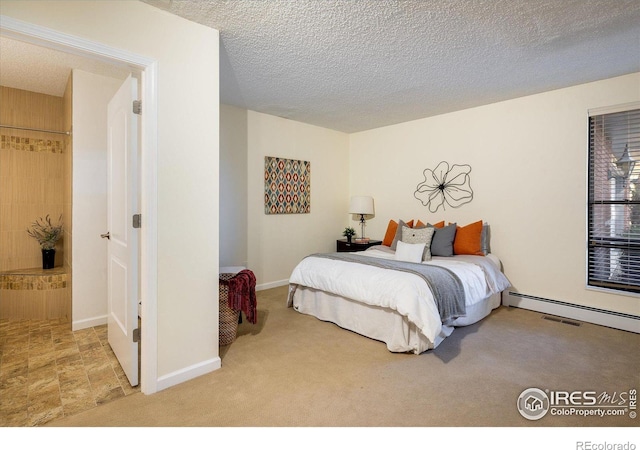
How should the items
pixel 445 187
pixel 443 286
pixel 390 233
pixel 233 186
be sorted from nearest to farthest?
pixel 443 286 → pixel 233 186 → pixel 445 187 → pixel 390 233

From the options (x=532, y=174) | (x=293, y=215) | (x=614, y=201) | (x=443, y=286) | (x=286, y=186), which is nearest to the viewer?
(x=443, y=286)

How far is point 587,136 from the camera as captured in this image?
11.4 ft

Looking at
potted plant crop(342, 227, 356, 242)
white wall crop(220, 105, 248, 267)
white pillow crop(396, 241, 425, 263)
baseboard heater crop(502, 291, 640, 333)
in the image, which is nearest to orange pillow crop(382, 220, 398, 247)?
potted plant crop(342, 227, 356, 242)

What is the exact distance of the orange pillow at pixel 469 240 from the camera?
3926 mm

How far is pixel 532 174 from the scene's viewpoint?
3.85 metres

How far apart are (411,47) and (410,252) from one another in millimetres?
2001

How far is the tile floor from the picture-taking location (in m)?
Answer: 1.93

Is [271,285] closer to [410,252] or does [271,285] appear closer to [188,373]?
[410,252]

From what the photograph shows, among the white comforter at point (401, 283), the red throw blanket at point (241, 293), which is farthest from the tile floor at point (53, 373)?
the white comforter at point (401, 283)

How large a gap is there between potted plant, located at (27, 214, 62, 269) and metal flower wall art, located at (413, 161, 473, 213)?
4.61 m

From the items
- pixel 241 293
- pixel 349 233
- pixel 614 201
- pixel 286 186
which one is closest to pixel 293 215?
pixel 286 186

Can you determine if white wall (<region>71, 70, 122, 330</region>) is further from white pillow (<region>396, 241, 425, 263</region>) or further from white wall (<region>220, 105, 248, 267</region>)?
white pillow (<region>396, 241, 425, 263</region>)

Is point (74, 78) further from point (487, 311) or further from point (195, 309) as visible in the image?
point (487, 311)

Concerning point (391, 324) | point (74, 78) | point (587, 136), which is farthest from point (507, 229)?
point (74, 78)
